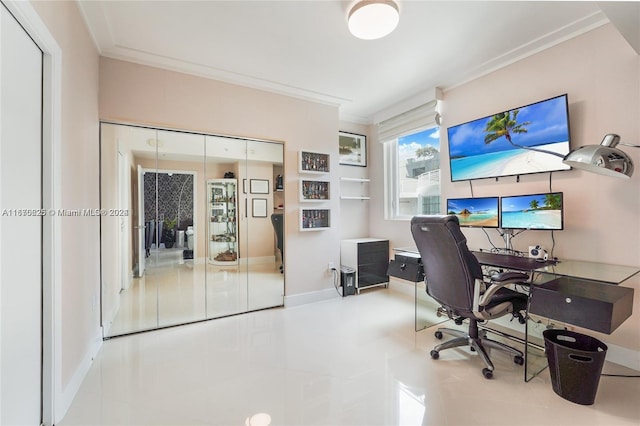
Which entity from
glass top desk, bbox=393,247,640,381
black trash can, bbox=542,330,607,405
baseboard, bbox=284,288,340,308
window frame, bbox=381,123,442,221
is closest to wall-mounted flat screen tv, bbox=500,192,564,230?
glass top desk, bbox=393,247,640,381

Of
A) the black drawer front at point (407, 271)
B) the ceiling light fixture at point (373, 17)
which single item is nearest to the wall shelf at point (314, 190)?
the black drawer front at point (407, 271)

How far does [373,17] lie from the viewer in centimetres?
202

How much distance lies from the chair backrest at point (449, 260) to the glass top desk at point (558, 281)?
405mm

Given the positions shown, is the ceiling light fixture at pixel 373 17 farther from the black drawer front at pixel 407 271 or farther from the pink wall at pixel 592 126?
the black drawer front at pixel 407 271

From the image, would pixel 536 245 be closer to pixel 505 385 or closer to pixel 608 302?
pixel 608 302

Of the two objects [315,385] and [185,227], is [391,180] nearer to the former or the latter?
[185,227]

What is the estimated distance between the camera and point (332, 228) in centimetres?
392

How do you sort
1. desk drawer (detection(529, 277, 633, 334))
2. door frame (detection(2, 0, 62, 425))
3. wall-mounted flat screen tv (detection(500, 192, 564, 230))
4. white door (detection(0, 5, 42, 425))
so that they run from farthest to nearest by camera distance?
wall-mounted flat screen tv (detection(500, 192, 564, 230)) → desk drawer (detection(529, 277, 633, 334)) → door frame (detection(2, 0, 62, 425)) → white door (detection(0, 5, 42, 425))

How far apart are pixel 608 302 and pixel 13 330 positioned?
312cm

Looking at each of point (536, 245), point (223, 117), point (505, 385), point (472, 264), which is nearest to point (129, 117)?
point (223, 117)

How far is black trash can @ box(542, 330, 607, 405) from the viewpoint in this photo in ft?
5.48

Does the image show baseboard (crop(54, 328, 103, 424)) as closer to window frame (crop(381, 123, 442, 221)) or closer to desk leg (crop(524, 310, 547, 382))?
desk leg (crop(524, 310, 547, 382))

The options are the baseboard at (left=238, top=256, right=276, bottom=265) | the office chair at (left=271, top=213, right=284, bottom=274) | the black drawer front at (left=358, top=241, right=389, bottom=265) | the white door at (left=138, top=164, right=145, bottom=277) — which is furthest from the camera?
the black drawer front at (left=358, top=241, right=389, bottom=265)

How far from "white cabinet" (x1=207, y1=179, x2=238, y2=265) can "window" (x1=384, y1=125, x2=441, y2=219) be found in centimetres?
233
